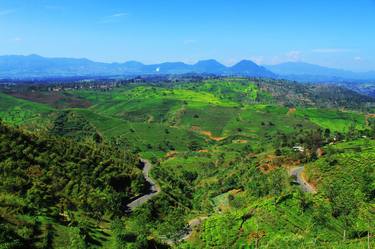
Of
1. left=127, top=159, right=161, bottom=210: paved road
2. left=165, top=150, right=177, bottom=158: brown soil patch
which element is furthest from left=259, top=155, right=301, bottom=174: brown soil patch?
left=165, top=150, right=177, bottom=158: brown soil patch

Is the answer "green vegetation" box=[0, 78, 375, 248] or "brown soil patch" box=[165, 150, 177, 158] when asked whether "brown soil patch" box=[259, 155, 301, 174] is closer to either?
"green vegetation" box=[0, 78, 375, 248]

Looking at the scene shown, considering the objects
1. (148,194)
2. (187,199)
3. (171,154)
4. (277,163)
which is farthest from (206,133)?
(148,194)

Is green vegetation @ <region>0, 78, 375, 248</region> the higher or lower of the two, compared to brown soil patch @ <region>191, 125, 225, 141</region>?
higher

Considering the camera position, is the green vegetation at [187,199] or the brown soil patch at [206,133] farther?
the brown soil patch at [206,133]

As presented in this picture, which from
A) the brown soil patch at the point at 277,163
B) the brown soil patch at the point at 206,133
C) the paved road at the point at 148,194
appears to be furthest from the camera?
the brown soil patch at the point at 206,133

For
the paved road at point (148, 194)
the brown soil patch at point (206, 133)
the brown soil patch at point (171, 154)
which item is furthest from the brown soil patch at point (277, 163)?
the brown soil patch at point (206, 133)

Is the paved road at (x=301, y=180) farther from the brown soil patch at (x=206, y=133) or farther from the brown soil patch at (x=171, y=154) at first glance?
the brown soil patch at (x=206, y=133)

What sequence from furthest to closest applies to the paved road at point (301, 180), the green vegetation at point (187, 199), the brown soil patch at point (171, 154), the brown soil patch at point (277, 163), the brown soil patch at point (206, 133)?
the brown soil patch at point (206, 133) < the brown soil patch at point (171, 154) < the brown soil patch at point (277, 163) < the paved road at point (301, 180) < the green vegetation at point (187, 199)

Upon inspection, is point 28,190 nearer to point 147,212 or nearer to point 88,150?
point 147,212
